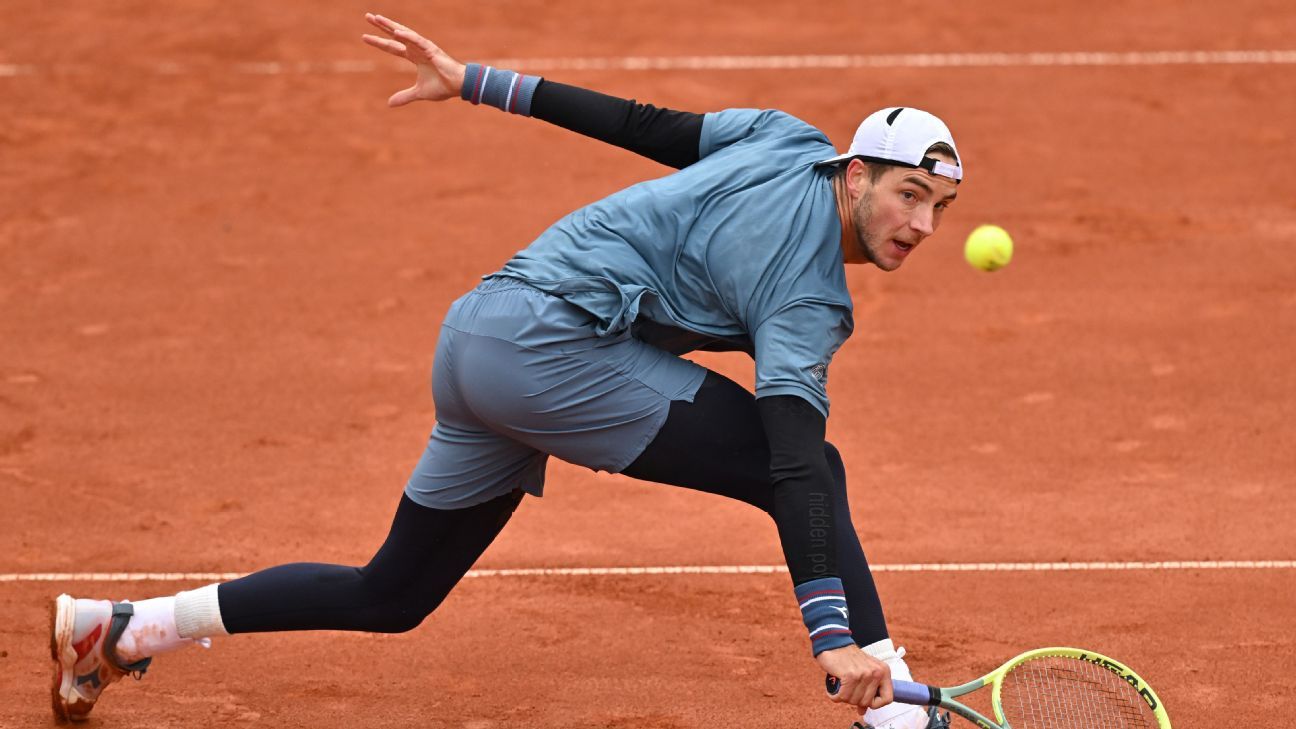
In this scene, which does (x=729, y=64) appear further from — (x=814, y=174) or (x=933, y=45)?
(x=814, y=174)

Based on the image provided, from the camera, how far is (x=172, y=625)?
15.1ft

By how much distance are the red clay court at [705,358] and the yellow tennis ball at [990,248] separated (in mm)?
1119

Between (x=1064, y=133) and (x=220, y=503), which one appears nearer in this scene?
(x=220, y=503)

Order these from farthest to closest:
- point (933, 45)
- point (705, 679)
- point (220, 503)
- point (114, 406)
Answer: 1. point (933, 45)
2. point (114, 406)
3. point (220, 503)
4. point (705, 679)

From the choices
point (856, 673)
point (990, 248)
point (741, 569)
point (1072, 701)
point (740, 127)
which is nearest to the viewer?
point (856, 673)

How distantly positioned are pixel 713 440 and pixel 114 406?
4.18 m

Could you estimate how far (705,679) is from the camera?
5.29 meters

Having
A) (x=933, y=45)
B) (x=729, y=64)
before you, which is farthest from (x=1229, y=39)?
(x=729, y=64)

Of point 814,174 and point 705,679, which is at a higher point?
point 814,174

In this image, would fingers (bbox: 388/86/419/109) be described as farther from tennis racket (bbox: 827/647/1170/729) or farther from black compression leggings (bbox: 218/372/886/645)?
tennis racket (bbox: 827/647/1170/729)

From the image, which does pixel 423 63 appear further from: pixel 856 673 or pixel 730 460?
pixel 856 673

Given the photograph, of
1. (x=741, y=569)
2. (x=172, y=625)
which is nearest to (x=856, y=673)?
(x=172, y=625)

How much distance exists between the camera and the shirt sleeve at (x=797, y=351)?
388 cm

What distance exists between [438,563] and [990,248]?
2.17m
